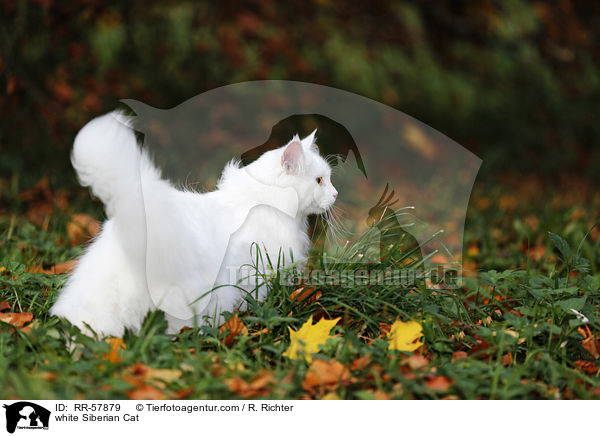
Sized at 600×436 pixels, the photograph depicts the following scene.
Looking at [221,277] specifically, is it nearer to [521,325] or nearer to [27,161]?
[521,325]

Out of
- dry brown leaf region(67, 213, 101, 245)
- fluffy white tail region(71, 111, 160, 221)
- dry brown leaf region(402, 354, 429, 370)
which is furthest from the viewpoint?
dry brown leaf region(67, 213, 101, 245)

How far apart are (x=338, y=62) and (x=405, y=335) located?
263 cm

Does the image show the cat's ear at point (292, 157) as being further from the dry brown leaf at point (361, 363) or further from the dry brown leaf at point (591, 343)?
the dry brown leaf at point (591, 343)

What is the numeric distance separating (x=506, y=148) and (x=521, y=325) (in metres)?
3.13

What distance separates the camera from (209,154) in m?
1.91

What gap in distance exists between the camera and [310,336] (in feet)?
6.32

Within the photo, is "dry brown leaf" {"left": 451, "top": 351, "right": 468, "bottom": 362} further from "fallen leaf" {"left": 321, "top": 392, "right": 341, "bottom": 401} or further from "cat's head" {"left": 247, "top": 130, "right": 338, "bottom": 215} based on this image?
"cat's head" {"left": 247, "top": 130, "right": 338, "bottom": 215}

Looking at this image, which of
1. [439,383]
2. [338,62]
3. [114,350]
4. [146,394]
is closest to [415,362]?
[439,383]

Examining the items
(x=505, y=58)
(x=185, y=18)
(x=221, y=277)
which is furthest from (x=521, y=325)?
(x=505, y=58)

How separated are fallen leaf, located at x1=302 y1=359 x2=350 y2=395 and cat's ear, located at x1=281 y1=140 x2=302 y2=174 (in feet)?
1.90

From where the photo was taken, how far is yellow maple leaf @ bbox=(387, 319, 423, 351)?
1.89 metres

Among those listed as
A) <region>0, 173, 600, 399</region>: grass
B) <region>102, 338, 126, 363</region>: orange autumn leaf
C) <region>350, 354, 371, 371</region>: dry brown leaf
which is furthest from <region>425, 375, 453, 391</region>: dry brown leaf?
<region>102, 338, 126, 363</region>: orange autumn leaf
